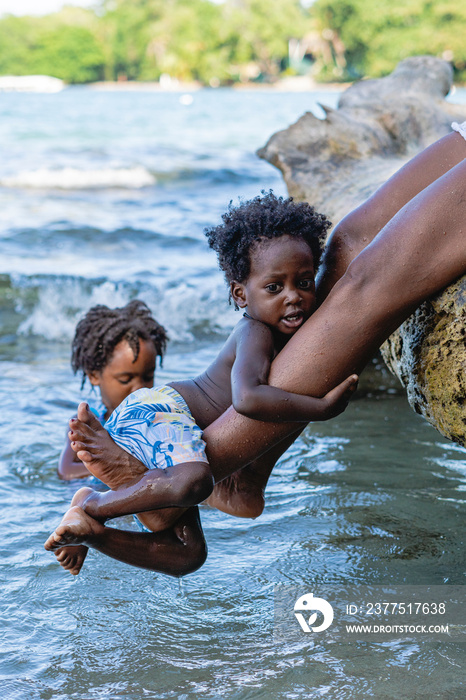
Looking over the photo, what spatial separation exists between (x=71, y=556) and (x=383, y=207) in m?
1.46

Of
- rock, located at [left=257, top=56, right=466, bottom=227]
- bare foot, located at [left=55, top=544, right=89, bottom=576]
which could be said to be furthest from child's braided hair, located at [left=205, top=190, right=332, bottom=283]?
rock, located at [left=257, top=56, right=466, bottom=227]

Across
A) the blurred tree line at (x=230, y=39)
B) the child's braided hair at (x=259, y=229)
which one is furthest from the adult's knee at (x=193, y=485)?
the blurred tree line at (x=230, y=39)

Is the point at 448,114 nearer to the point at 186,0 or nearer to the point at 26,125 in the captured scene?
the point at 26,125

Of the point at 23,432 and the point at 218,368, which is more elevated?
the point at 218,368

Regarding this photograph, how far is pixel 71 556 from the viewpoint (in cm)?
241

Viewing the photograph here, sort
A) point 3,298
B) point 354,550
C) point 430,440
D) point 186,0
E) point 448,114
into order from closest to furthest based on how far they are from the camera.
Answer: point 354,550 < point 430,440 < point 448,114 < point 3,298 < point 186,0

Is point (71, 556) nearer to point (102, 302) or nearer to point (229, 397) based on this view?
point (229, 397)

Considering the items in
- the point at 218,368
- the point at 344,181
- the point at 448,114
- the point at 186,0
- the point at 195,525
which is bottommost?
the point at 195,525

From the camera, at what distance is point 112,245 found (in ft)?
33.0

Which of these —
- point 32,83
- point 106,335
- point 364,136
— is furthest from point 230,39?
point 106,335

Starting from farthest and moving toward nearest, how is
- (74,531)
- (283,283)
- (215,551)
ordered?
(215,551), (283,283), (74,531)

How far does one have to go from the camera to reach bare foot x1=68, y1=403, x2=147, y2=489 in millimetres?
2459

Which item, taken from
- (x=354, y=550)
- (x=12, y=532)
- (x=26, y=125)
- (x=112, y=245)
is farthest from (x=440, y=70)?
(x=26, y=125)

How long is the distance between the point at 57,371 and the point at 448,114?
10.3 feet
